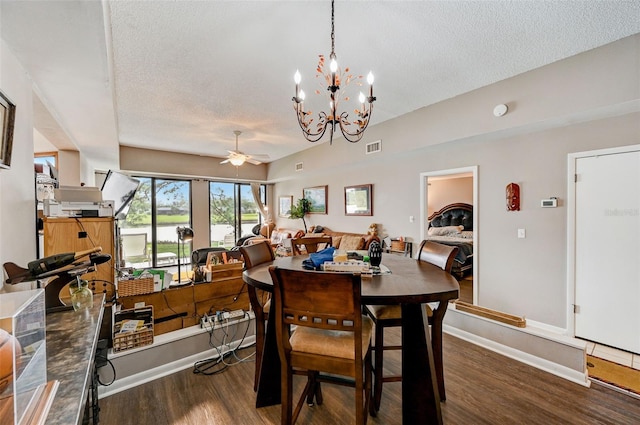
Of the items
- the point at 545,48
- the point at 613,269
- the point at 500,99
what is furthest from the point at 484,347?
the point at 545,48

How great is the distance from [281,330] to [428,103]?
356 cm

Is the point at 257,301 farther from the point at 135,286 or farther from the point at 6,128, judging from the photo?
the point at 6,128

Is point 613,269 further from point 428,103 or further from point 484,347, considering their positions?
point 428,103

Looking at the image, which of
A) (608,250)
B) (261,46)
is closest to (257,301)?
(261,46)

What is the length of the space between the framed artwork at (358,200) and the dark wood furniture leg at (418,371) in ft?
12.4

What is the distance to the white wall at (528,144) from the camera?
8.24 ft

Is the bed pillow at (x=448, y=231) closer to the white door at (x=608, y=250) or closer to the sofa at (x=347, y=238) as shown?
the sofa at (x=347, y=238)

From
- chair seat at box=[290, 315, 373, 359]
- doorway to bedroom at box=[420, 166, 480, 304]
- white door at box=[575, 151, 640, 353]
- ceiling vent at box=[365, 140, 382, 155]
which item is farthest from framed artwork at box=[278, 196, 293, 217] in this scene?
chair seat at box=[290, 315, 373, 359]

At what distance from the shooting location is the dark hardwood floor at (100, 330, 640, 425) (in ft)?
6.04

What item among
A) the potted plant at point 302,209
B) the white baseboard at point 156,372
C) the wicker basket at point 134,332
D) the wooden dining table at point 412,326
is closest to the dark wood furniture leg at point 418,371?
the wooden dining table at point 412,326

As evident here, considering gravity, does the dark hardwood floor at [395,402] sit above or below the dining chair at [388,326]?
below

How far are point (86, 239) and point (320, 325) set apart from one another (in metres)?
1.97

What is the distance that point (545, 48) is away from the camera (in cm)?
246

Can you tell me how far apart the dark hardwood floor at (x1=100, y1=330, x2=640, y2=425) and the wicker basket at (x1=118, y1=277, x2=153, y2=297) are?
74 cm
